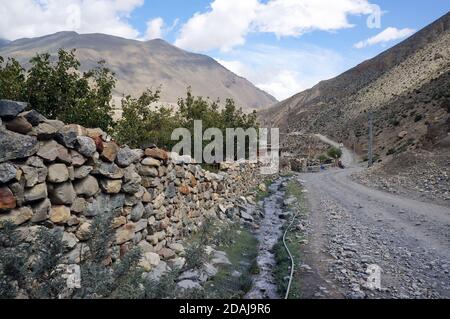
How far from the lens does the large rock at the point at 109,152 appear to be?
6.23 m

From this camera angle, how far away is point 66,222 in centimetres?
533

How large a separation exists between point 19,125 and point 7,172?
2.40 feet

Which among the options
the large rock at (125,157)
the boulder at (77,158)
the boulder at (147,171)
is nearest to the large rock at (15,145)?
the boulder at (77,158)

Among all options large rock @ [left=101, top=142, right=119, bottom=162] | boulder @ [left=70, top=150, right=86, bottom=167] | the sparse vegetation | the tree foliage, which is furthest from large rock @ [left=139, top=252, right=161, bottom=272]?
the tree foliage

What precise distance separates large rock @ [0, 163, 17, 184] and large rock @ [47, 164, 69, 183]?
0.61 m

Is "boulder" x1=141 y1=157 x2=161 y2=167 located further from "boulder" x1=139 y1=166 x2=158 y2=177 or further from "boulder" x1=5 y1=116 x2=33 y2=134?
"boulder" x1=5 y1=116 x2=33 y2=134

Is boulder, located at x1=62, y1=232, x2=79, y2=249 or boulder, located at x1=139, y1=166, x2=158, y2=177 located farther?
boulder, located at x1=139, y1=166, x2=158, y2=177

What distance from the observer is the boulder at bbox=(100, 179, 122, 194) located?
6.21m

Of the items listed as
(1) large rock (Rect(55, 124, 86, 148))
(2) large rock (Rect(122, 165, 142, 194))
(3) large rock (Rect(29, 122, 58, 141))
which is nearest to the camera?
(3) large rock (Rect(29, 122, 58, 141))

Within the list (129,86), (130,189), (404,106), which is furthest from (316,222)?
(129,86)

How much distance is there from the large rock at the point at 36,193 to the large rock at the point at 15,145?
0.44 m

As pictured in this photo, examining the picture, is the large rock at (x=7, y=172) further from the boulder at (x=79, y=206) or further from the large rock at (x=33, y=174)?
the boulder at (x=79, y=206)

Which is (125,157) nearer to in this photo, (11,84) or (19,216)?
(19,216)

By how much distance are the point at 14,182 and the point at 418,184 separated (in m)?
19.6
